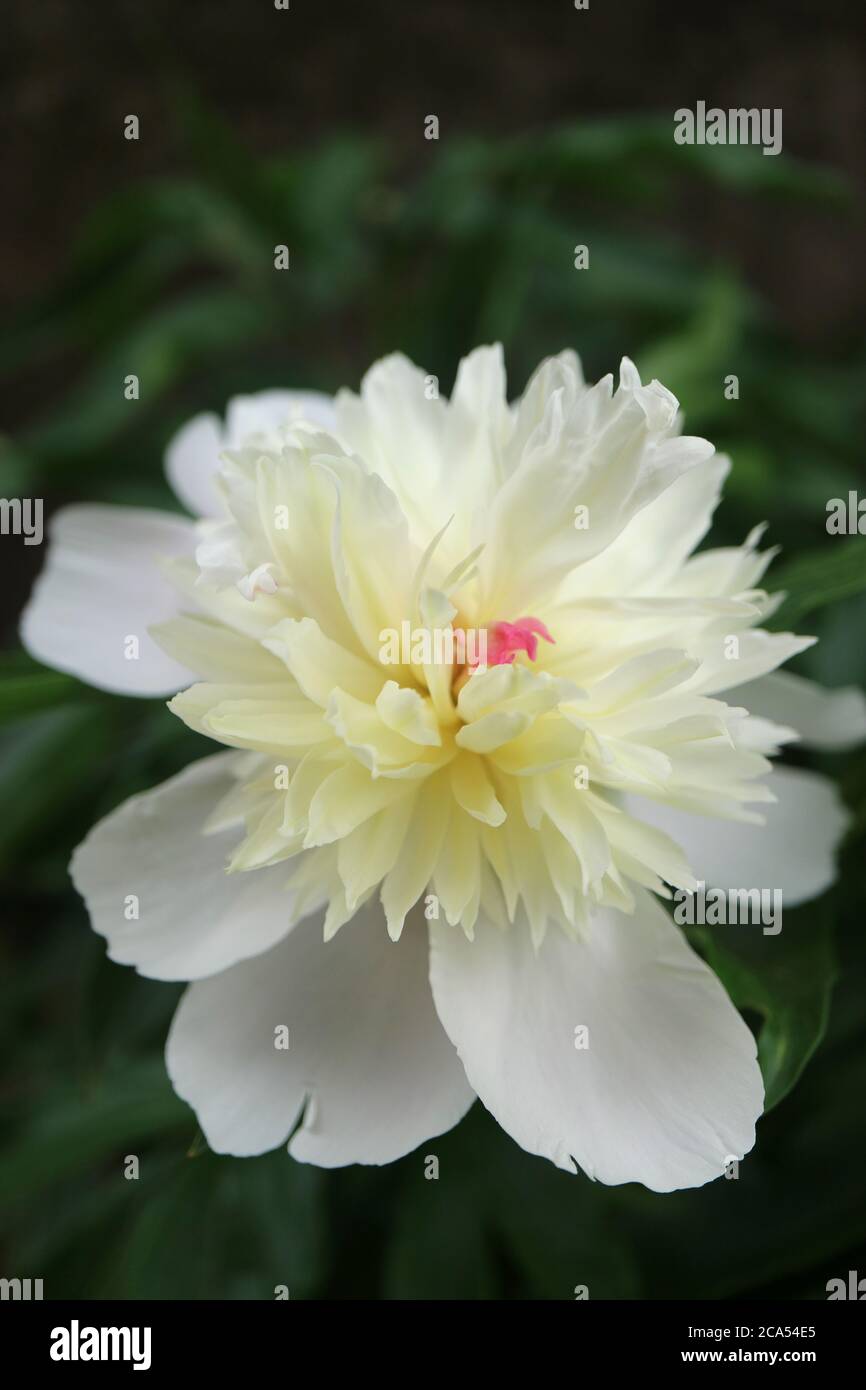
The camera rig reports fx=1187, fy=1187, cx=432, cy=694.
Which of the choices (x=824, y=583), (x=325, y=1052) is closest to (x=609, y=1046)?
(x=325, y=1052)

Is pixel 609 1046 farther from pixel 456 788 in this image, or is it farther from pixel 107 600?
pixel 107 600

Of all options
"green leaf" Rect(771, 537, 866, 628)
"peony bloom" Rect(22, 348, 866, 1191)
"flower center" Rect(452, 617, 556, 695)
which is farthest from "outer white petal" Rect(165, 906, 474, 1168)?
"green leaf" Rect(771, 537, 866, 628)

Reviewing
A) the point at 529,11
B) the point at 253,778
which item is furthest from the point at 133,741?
the point at 529,11

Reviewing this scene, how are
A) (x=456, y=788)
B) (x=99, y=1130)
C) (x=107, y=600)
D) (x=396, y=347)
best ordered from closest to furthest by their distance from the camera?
(x=456, y=788), (x=107, y=600), (x=99, y=1130), (x=396, y=347)

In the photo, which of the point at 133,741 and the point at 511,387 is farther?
the point at 511,387

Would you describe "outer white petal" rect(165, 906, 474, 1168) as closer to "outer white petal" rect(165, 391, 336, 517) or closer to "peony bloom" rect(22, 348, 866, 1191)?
"peony bloom" rect(22, 348, 866, 1191)

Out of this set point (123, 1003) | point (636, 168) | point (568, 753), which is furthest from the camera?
point (636, 168)

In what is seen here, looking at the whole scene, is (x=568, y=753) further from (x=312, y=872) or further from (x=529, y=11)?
(x=529, y=11)
